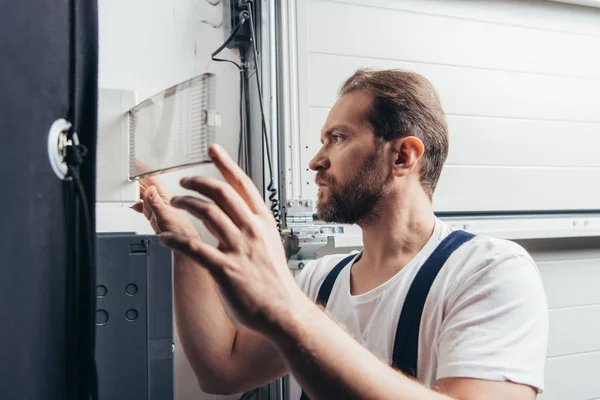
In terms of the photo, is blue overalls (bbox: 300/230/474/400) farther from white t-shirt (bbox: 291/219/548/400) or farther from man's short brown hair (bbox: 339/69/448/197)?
man's short brown hair (bbox: 339/69/448/197)

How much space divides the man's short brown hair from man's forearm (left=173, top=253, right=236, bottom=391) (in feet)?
1.80

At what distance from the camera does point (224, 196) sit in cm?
45

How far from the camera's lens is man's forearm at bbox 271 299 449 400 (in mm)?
494

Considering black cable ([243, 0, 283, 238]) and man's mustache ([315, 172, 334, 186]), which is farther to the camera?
black cable ([243, 0, 283, 238])

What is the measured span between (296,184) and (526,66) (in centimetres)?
121

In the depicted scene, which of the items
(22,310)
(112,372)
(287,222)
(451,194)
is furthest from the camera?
(451,194)

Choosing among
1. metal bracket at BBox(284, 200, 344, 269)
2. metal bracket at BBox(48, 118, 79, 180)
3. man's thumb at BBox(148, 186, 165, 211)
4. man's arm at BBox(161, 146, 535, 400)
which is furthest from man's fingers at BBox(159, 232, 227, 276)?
metal bracket at BBox(284, 200, 344, 269)

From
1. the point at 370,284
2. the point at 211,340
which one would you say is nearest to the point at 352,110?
the point at 370,284

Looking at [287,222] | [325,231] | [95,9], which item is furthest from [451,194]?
[95,9]

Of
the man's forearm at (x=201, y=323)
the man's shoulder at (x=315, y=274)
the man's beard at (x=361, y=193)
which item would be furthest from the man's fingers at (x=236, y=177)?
the man's shoulder at (x=315, y=274)

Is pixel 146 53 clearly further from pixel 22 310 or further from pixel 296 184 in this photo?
pixel 22 310

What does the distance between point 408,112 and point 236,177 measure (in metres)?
0.80

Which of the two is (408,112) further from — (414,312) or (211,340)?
(211,340)

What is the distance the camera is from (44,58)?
1.23 feet
